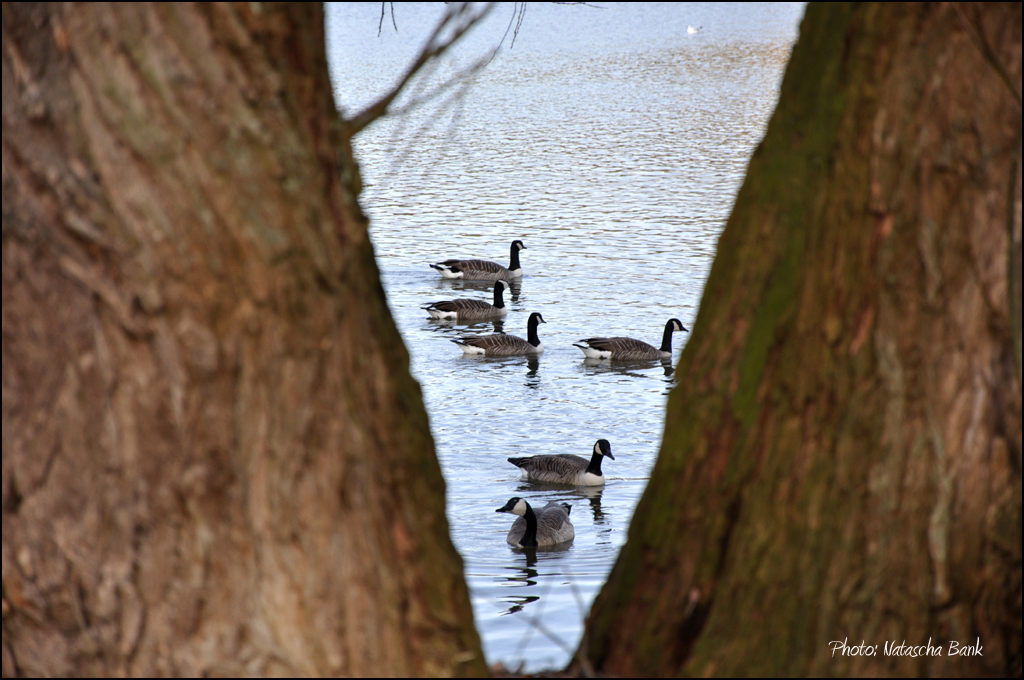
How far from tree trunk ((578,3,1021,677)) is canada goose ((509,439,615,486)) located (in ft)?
26.0

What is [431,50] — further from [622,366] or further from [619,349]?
[622,366]

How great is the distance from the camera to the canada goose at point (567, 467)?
34.1 ft

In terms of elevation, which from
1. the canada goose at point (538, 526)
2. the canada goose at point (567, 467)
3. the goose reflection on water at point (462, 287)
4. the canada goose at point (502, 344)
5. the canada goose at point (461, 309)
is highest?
the goose reflection on water at point (462, 287)

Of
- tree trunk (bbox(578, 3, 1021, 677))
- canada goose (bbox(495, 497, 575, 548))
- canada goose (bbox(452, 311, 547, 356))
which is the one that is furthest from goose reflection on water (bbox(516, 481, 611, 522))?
tree trunk (bbox(578, 3, 1021, 677))

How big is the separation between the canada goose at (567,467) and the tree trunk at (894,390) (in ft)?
26.0

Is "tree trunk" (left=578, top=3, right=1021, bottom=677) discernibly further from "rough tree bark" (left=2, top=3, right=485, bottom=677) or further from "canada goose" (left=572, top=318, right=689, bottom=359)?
"canada goose" (left=572, top=318, right=689, bottom=359)

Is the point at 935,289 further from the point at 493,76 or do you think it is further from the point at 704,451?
the point at 493,76

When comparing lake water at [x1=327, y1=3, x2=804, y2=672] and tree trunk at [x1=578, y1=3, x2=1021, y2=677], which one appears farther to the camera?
lake water at [x1=327, y1=3, x2=804, y2=672]

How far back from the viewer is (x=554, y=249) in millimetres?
19984

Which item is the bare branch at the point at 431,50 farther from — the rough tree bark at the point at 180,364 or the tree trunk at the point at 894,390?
the tree trunk at the point at 894,390

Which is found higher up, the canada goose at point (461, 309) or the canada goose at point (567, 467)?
the canada goose at point (461, 309)

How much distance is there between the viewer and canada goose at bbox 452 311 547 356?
48.2ft

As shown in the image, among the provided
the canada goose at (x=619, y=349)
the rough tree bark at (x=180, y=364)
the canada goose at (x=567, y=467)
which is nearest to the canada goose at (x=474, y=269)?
the canada goose at (x=619, y=349)

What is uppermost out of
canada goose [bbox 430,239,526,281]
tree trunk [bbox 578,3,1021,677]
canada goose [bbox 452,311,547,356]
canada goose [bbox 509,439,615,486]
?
tree trunk [bbox 578,3,1021,677]
